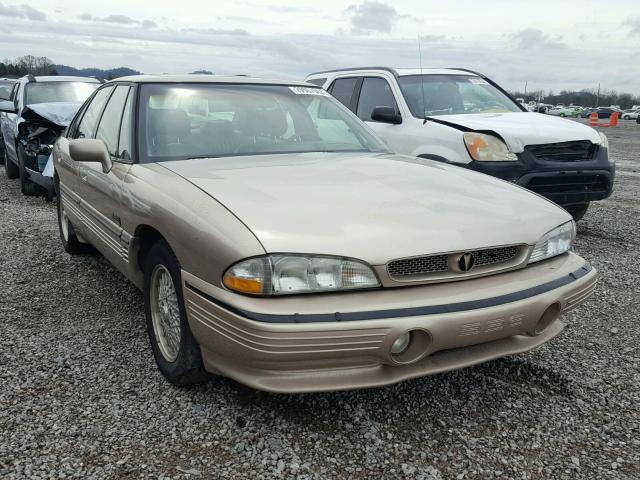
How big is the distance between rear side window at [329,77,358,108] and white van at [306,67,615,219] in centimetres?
1

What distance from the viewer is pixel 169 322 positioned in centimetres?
287

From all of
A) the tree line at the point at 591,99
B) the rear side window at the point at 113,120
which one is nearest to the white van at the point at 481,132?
the rear side window at the point at 113,120

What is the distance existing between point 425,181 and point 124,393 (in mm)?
1760

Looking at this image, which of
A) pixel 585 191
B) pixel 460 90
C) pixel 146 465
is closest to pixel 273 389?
pixel 146 465

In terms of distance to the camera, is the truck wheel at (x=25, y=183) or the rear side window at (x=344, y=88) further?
the truck wheel at (x=25, y=183)

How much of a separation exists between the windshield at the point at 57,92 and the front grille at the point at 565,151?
662 cm

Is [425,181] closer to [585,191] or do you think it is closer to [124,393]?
[124,393]

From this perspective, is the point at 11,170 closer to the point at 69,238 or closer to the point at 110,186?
the point at 69,238

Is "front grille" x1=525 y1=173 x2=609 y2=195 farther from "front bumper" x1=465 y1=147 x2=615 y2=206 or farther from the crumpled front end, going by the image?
the crumpled front end

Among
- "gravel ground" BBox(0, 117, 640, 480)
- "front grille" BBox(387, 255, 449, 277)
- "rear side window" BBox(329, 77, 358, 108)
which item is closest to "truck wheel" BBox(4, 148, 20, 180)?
"rear side window" BBox(329, 77, 358, 108)

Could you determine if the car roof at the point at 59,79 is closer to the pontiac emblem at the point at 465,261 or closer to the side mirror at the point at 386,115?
the side mirror at the point at 386,115

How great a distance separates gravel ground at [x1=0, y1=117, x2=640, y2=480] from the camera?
7.43ft

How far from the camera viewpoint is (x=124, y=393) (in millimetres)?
2775

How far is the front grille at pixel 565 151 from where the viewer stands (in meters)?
5.54
